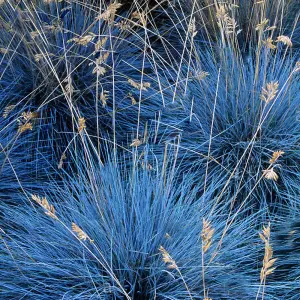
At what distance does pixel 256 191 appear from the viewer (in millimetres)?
2977

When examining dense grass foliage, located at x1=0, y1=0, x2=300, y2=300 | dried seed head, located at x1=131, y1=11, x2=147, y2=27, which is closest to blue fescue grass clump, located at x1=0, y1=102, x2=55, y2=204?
dense grass foliage, located at x1=0, y1=0, x2=300, y2=300

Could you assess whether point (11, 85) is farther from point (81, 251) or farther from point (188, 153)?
point (81, 251)

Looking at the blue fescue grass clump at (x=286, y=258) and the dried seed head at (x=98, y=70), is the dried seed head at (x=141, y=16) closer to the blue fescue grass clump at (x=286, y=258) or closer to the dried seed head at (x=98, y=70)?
the dried seed head at (x=98, y=70)

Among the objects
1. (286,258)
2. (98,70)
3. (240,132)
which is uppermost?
(98,70)

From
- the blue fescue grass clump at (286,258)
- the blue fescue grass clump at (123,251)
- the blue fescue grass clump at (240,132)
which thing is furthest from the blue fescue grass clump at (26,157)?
the blue fescue grass clump at (286,258)

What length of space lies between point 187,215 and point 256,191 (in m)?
0.50

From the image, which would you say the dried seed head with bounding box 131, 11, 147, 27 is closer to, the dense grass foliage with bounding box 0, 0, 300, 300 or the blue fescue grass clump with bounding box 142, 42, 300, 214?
the dense grass foliage with bounding box 0, 0, 300, 300

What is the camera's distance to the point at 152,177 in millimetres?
2875

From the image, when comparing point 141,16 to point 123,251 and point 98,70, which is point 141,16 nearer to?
point 98,70

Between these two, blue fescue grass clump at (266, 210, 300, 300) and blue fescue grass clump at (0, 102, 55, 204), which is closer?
blue fescue grass clump at (266, 210, 300, 300)

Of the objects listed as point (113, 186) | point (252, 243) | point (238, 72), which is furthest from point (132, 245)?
point (238, 72)

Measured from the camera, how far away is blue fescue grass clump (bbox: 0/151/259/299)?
7.63ft

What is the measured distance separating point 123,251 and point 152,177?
22.3 inches

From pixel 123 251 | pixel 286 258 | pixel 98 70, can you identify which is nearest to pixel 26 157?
pixel 98 70
